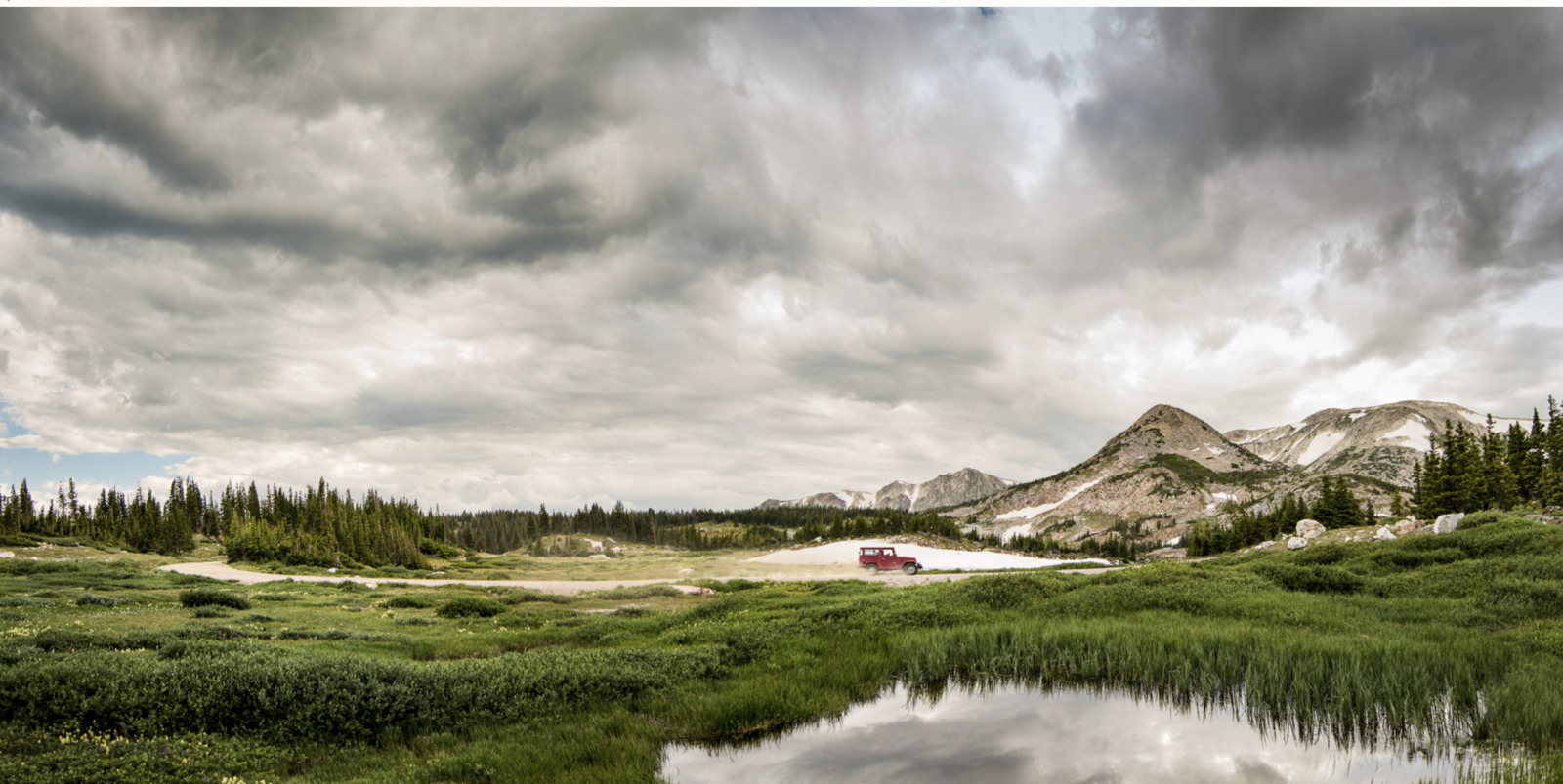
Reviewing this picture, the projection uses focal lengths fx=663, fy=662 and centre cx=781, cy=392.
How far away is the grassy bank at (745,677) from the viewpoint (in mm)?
8594

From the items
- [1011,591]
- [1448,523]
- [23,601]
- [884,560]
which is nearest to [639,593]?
[1011,591]

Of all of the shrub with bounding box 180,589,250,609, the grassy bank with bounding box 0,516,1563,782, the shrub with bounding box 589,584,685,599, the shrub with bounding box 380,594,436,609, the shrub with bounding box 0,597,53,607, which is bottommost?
the shrub with bounding box 589,584,685,599

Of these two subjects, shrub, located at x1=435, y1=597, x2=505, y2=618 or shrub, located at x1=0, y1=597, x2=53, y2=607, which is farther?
shrub, located at x1=435, y1=597, x2=505, y2=618

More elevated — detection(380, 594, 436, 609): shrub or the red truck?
detection(380, 594, 436, 609): shrub

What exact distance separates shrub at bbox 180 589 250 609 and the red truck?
46.7 meters

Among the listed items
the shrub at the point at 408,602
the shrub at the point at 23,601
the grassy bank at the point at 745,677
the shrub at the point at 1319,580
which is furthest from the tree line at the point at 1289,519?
the shrub at the point at 23,601

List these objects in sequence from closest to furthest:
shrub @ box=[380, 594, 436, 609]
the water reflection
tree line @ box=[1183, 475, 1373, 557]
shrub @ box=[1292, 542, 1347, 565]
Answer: the water reflection < shrub @ box=[1292, 542, 1347, 565] < shrub @ box=[380, 594, 436, 609] < tree line @ box=[1183, 475, 1373, 557]

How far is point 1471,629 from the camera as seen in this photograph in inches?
520

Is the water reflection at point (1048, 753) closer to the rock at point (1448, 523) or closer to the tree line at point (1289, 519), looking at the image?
the rock at point (1448, 523)

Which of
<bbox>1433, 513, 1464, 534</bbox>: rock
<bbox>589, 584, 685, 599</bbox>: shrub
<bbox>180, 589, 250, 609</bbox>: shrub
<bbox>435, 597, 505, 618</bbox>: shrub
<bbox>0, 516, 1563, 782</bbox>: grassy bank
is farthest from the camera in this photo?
<bbox>589, 584, 685, 599</bbox>: shrub

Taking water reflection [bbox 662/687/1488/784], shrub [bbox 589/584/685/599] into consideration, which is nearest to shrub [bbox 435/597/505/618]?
shrub [bbox 589/584/685/599]

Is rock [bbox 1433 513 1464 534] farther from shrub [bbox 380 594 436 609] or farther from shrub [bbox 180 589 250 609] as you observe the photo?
shrub [bbox 180 589 250 609]

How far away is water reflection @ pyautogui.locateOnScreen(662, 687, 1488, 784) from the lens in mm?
7680

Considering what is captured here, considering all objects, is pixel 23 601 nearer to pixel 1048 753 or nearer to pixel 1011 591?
pixel 1011 591
